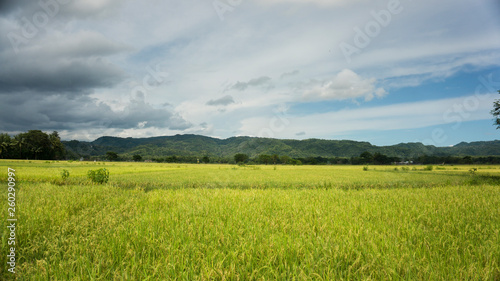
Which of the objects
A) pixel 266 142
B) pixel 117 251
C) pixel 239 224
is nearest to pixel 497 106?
pixel 239 224

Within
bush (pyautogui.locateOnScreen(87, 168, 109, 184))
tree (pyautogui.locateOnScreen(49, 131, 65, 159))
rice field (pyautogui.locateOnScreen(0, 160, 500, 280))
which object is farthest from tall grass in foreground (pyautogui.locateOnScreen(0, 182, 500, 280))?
tree (pyautogui.locateOnScreen(49, 131, 65, 159))

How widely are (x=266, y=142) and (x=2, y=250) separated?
195m

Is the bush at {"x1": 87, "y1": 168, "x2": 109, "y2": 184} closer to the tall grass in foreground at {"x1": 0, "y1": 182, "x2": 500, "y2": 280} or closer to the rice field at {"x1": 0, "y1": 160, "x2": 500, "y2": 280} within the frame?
the rice field at {"x1": 0, "y1": 160, "x2": 500, "y2": 280}

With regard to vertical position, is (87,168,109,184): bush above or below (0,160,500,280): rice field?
below

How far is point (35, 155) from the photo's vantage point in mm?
43688

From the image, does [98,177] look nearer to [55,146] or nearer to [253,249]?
[253,249]

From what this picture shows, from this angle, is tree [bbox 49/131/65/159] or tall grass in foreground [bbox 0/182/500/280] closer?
tall grass in foreground [bbox 0/182/500/280]

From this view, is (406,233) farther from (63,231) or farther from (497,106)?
(497,106)

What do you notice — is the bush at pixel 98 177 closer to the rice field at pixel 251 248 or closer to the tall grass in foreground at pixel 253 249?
the rice field at pixel 251 248

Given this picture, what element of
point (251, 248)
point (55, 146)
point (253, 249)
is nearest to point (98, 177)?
point (251, 248)

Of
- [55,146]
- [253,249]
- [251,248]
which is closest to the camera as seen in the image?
[253,249]

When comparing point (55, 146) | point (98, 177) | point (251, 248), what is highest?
point (55, 146)

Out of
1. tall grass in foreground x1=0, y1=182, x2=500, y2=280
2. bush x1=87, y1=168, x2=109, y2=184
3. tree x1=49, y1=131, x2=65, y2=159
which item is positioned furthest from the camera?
tree x1=49, y1=131, x2=65, y2=159

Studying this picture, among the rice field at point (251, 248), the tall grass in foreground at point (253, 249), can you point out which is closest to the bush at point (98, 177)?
the rice field at point (251, 248)
